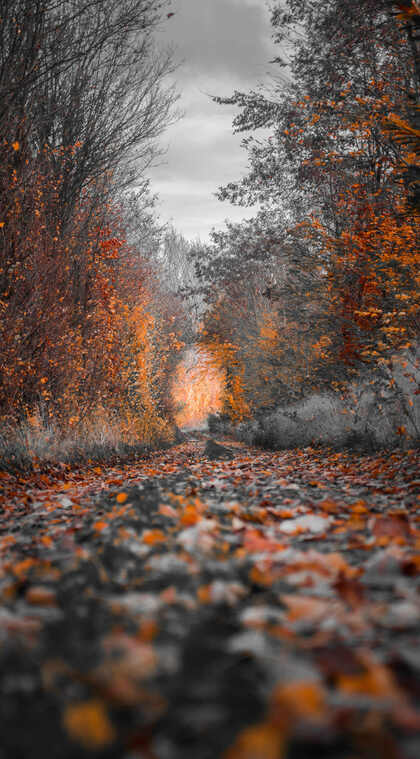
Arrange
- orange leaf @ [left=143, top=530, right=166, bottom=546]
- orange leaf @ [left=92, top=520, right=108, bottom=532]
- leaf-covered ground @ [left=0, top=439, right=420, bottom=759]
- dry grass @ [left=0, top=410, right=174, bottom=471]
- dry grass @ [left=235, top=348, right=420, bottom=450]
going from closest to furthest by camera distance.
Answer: leaf-covered ground @ [left=0, top=439, right=420, bottom=759], orange leaf @ [left=143, top=530, right=166, bottom=546], orange leaf @ [left=92, top=520, right=108, bottom=532], dry grass @ [left=0, top=410, right=174, bottom=471], dry grass @ [left=235, top=348, right=420, bottom=450]

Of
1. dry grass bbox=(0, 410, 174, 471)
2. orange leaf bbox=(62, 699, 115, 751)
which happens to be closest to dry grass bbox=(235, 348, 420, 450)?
dry grass bbox=(0, 410, 174, 471)

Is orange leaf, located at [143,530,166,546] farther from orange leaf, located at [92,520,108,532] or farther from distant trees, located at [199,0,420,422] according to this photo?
distant trees, located at [199,0,420,422]

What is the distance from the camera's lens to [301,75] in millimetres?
11297

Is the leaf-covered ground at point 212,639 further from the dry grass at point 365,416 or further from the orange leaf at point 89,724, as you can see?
the dry grass at point 365,416

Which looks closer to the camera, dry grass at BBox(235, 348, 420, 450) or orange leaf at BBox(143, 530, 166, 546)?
orange leaf at BBox(143, 530, 166, 546)

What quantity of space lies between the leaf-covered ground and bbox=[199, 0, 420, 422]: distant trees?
4.81 m

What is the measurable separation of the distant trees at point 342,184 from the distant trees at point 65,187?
326 centimetres

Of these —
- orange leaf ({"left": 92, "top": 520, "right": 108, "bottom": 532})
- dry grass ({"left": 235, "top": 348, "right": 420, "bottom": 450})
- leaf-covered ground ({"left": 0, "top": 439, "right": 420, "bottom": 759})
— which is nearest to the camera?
leaf-covered ground ({"left": 0, "top": 439, "right": 420, "bottom": 759})

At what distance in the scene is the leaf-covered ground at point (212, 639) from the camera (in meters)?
1.12

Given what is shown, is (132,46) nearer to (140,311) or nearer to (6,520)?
(140,311)

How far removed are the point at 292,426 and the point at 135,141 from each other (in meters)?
8.25

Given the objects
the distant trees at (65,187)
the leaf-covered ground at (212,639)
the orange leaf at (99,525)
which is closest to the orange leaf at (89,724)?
the leaf-covered ground at (212,639)

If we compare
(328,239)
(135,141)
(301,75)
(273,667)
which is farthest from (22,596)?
(301,75)

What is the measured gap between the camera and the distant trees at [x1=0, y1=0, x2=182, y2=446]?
26.2 feet
